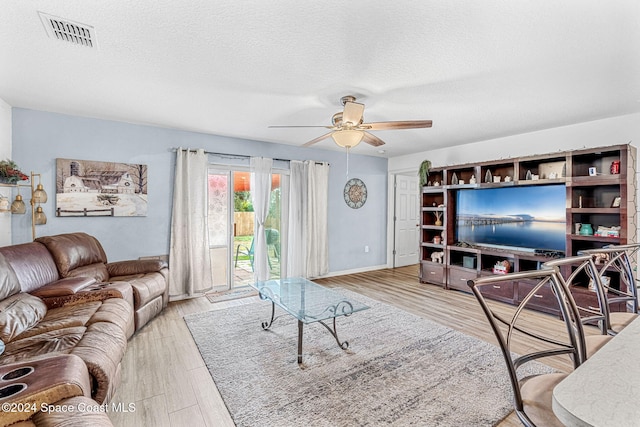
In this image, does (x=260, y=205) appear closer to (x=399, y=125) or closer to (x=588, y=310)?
(x=399, y=125)

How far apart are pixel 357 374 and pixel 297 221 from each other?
10.4 feet

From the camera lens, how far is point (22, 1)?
1618 millimetres

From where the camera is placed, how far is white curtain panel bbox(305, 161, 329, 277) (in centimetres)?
528

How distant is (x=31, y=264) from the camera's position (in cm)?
258

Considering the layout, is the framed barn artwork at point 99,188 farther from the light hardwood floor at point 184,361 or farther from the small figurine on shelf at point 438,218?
the small figurine on shelf at point 438,218

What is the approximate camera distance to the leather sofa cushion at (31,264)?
2.41 m

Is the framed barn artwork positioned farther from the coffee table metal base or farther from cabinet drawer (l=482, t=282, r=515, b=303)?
cabinet drawer (l=482, t=282, r=515, b=303)

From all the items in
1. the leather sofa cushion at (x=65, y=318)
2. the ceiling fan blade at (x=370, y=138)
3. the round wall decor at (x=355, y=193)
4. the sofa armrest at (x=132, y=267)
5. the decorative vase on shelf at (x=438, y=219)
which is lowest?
the leather sofa cushion at (x=65, y=318)

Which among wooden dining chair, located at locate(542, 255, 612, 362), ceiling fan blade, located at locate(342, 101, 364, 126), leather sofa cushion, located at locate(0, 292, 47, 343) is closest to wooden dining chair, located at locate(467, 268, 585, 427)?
wooden dining chair, located at locate(542, 255, 612, 362)

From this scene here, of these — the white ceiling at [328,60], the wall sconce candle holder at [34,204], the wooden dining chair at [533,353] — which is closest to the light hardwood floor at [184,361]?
the wooden dining chair at [533,353]

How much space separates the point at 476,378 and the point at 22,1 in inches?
150

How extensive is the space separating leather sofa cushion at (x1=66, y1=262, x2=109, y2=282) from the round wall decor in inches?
158

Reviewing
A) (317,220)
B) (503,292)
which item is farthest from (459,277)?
(317,220)

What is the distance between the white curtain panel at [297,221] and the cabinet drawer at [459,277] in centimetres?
247
